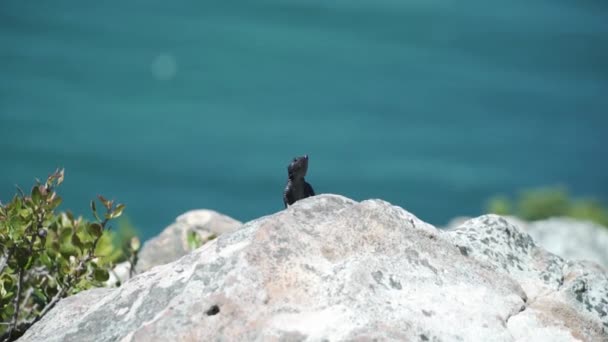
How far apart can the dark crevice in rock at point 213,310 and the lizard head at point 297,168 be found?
1.05 metres

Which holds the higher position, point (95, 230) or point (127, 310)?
point (95, 230)

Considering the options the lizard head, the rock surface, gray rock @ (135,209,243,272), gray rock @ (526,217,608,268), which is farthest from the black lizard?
gray rock @ (526,217,608,268)

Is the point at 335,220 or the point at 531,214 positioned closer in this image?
the point at 335,220

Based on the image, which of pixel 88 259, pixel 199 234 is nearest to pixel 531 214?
pixel 199 234

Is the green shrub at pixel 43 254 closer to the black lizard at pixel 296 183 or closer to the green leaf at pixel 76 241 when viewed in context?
the green leaf at pixel 76 241

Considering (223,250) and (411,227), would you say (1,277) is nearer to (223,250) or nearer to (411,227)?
(223,250)

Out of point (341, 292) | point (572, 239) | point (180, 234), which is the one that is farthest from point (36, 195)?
point (572, 239)

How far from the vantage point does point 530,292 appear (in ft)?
12.6

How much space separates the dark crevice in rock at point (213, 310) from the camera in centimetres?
329

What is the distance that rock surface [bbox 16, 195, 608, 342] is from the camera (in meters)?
3.28

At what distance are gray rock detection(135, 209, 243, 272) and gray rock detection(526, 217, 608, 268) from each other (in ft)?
→ 8.92

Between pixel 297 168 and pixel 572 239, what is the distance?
14.5 feet

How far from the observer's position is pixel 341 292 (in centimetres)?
336

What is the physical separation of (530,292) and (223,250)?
117 cm
